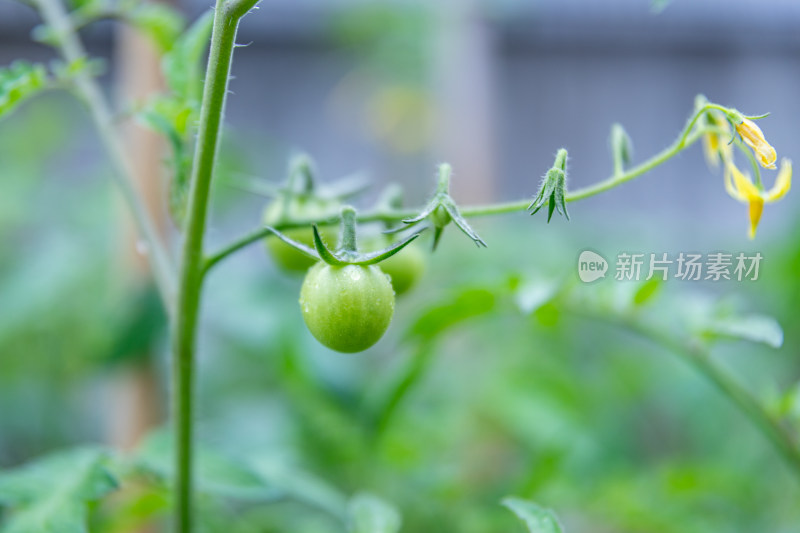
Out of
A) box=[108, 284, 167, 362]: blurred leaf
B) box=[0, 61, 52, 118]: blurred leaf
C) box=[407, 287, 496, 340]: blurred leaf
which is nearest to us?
box=[0, 61, 52, 118]: blurred leaf

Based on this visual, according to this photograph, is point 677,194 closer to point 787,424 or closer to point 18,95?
point 787,424

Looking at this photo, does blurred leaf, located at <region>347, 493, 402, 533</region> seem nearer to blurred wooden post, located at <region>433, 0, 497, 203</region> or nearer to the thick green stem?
the thick green stem

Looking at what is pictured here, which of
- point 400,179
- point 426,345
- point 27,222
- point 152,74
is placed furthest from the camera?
point 400,179

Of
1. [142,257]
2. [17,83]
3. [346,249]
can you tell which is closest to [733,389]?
[346,249]

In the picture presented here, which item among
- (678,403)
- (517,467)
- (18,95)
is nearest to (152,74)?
(18,95)

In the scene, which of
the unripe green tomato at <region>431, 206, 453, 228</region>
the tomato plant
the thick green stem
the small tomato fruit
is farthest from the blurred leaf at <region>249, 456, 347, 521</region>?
the unripe green tomato at <region>431, 206, 453, 228</region>

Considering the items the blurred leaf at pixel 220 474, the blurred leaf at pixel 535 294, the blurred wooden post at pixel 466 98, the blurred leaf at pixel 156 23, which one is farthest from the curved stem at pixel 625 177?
the blurred wooden post at pixel 466 98

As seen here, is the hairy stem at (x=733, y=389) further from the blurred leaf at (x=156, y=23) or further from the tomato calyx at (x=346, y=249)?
the blurred leaf at (x=156, y=23)
